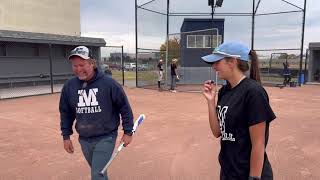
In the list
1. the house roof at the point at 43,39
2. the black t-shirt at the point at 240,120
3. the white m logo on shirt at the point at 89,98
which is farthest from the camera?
the house roof at the point at 43,39

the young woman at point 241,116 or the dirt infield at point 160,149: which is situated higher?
the young woman at point 241,116

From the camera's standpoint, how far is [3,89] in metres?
19.1

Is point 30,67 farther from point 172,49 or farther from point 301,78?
point 301,78

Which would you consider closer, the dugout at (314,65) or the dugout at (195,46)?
the dugout at (314,65)

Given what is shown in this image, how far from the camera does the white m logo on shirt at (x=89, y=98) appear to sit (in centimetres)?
361

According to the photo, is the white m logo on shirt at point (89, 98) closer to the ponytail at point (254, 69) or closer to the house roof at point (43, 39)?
the ponytail at point (254, 69)

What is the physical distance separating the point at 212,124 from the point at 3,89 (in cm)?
1825

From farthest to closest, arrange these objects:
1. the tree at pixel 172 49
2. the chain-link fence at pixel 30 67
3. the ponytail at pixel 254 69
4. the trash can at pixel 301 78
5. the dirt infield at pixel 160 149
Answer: the tree at pixel 172 49, the trash can at pixel 301 78, the chain-link fence at pixel 30 67, the dirt infield at pixel 160 149, the ponytail at pixel 254 69

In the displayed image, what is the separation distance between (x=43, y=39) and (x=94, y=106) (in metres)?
18.8

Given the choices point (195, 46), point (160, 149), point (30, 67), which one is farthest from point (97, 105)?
point (195, 46)

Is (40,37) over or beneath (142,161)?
over

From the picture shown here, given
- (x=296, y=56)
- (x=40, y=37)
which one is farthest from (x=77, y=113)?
(x=296, y=56)

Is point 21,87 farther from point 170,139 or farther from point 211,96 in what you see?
point 211,96

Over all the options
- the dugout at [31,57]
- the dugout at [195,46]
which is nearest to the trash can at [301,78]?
the dugout at [195,46]
